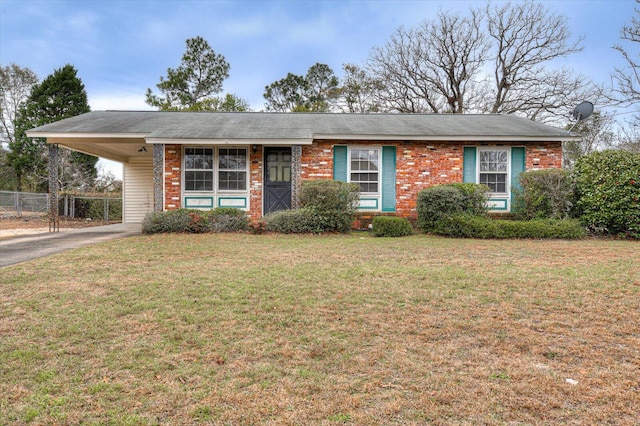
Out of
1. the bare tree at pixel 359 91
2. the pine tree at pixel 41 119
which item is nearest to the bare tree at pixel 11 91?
the pine tree at pixel 41 119

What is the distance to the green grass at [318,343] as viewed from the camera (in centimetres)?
235

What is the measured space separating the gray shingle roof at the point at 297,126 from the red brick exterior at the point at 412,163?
479mm

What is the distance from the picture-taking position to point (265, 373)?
2.80 meters

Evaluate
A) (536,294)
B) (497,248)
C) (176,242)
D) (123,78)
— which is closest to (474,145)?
(497,248)

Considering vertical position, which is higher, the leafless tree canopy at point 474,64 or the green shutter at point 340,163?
the leafless tree canopy at point 474,64

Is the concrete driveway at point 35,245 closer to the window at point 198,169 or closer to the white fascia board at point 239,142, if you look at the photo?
the window at point 198,169

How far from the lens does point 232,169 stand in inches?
495

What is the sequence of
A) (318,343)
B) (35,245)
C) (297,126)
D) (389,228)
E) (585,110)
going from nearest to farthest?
1. (318,343)
2. (35,245)
3. (389,228)
4. (297,126)
5. (585,110)

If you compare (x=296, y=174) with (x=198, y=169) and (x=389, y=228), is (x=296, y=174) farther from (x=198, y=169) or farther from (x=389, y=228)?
(x=198, y=169)

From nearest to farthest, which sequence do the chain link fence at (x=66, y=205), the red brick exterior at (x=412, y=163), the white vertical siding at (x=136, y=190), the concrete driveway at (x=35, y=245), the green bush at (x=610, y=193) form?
1. the concrete driveway at (x=35, y=245)
2. the green bush at (x=610, y=193)
3. the red brick exterior at (x=412, y=163)
4. the white vertical siding at (x=136, y=190)
5. the chain link fence at (x=66, y=205)

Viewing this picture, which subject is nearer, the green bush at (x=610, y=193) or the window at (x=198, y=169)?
the green bush at (x=610, y=193)

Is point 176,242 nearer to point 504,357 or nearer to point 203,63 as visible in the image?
point 504,357

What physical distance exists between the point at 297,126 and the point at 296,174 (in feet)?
8.53

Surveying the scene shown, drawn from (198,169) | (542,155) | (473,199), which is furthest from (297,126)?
(542,155)
